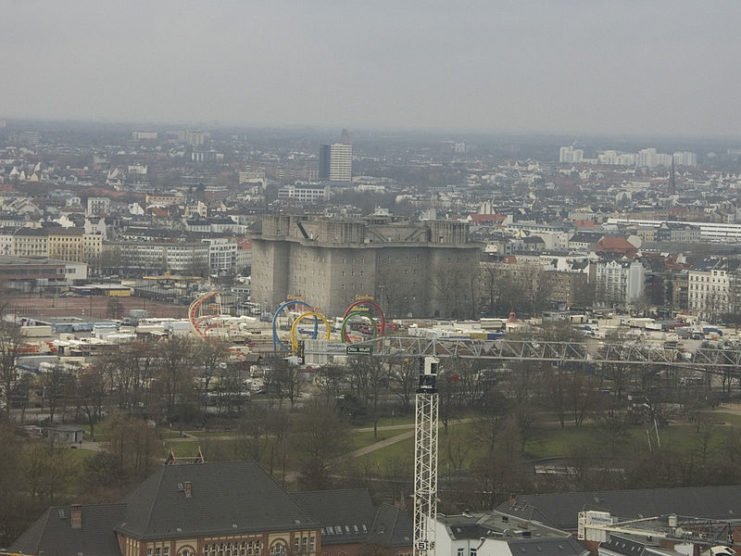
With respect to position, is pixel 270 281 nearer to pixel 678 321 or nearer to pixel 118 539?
pixel 678 321

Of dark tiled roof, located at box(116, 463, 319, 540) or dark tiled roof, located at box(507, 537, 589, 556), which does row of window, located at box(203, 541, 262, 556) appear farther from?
dark tiled roof, located at box(507, 537, 589, 556)

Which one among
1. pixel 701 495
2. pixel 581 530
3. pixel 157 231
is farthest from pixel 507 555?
pixel 157 231

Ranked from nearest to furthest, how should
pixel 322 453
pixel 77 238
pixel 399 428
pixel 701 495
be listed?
1. pixel 701 495
2. pixel 322 453
3. pixel 399 428
4. pixel 77 238

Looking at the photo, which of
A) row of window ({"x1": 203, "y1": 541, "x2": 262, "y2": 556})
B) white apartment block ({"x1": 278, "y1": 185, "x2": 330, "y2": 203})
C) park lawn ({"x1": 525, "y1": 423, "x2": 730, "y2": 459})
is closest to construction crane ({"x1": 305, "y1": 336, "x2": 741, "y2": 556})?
park lawn ({"x1": 525, "y1": 423, "x2": 730, "y2": 459})

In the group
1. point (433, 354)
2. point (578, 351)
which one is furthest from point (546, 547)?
point (578, 351)

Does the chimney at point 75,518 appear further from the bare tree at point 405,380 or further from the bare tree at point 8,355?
the bare tree at point 405,380

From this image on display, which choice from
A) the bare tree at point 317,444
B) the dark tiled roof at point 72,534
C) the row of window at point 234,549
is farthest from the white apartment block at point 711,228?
the dark tiled roof at point 72,534
